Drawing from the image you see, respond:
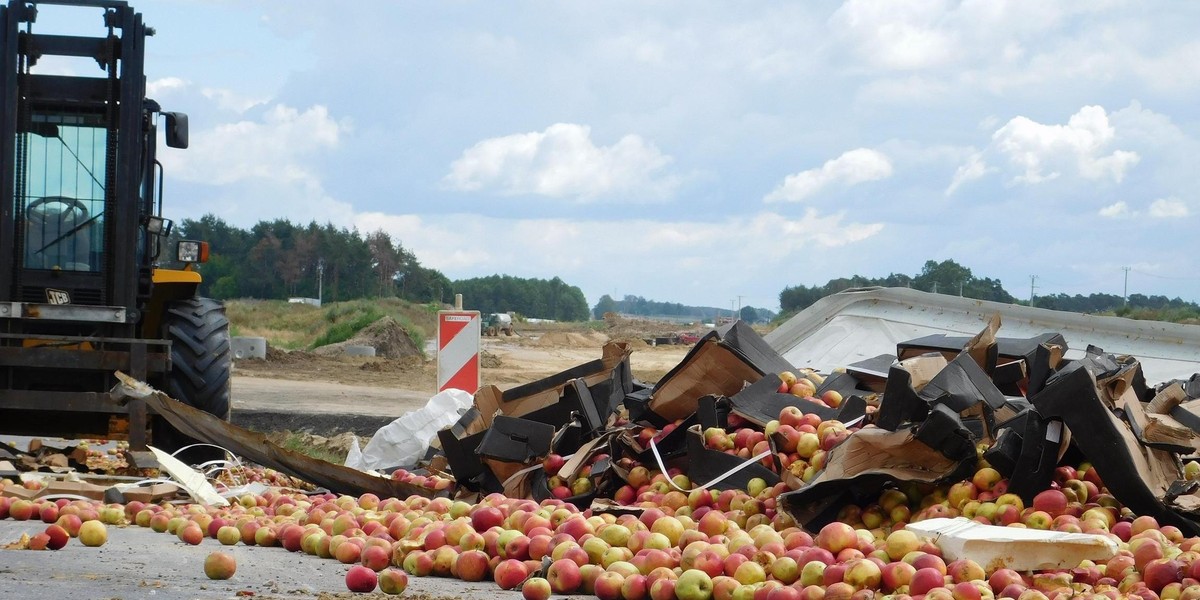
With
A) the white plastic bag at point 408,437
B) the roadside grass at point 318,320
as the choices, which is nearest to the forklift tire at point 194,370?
the white plastic bag at point 408,437

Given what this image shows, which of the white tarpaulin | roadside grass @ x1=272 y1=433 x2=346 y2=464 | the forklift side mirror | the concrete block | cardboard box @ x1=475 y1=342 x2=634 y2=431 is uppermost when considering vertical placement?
the forklift side mirror

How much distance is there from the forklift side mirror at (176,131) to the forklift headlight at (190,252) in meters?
0.82

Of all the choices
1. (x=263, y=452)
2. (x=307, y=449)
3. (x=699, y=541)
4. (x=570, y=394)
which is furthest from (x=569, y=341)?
(x=699, y=541)

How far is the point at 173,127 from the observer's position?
378 inches

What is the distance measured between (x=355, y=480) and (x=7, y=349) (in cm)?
326

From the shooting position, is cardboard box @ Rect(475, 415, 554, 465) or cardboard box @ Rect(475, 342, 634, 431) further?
cardboard box @ Rect(475, 342, 634, 431)

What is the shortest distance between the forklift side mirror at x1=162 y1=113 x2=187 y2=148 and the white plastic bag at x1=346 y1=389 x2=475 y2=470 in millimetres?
3041

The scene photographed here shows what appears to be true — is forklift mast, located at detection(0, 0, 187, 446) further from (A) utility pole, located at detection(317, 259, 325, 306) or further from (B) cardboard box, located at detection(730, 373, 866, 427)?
(A) utility pole, located at detection(317, 259, 325, 306)

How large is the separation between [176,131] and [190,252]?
1.03m

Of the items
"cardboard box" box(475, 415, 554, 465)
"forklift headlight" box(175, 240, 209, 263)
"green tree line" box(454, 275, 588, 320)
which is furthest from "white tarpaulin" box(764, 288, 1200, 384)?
"green tree line" box(454, 275, 588, 320)

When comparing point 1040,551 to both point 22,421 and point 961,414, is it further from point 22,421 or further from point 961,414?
point 22,421

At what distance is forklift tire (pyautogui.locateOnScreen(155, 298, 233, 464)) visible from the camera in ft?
29.5

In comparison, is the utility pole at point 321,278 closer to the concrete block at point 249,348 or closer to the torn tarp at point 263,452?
the concrete block at point 249,348

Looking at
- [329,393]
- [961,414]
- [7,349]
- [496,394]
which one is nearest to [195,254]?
[7,349]
